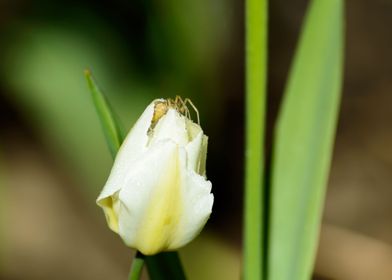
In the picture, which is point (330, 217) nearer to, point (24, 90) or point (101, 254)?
point (101, 254)

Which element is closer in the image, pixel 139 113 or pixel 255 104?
pixel 255 104

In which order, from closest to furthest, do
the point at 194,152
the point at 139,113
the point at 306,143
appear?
the point at 194,152, the point at 306,143, the point at 139,113

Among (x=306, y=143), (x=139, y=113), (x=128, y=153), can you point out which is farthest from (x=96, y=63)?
(x=128, y=153)

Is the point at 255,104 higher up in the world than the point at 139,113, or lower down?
higher up

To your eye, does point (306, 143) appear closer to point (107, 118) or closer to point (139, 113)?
point (107, 118)

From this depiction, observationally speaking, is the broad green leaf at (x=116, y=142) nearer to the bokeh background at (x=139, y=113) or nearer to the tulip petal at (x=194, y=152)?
the tulip petal at (x=194, y=152)

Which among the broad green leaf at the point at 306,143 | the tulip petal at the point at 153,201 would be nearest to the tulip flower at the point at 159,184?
the tulip petal at the point at 153,201
